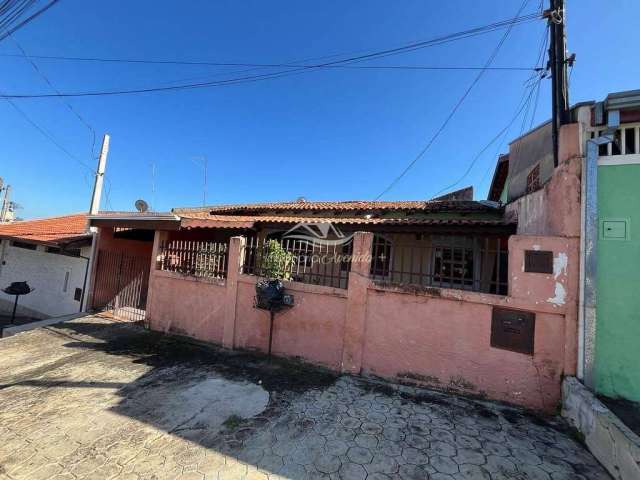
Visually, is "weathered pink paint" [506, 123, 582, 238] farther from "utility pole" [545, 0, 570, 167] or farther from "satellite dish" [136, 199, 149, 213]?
"satellite dish" [136, 199, 149, 213]

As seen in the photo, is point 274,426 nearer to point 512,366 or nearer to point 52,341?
point 512,366

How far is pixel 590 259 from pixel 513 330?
1320mm

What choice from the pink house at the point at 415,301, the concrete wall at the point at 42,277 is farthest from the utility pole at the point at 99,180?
the pink house at the point at 415,301

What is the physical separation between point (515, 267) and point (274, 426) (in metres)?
3.87

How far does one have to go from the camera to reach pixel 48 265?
10.8 m

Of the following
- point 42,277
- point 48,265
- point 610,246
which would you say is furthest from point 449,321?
point 42,277

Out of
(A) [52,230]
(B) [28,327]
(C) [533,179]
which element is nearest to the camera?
(C) [533,179]

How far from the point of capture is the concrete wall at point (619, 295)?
3.39 meters

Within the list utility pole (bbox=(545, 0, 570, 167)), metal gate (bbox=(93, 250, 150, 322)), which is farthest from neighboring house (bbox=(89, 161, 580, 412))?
utility pole (bbox=(545, 0, 570, 167))

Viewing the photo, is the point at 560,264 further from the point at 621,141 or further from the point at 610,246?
the point at 621,141

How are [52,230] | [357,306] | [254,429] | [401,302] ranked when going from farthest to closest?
[52,230] < [357,306] < [401,302] < [254,429]

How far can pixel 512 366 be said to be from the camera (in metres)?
3.88

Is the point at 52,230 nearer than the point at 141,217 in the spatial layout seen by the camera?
No

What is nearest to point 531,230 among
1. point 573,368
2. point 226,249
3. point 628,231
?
point 628,231
